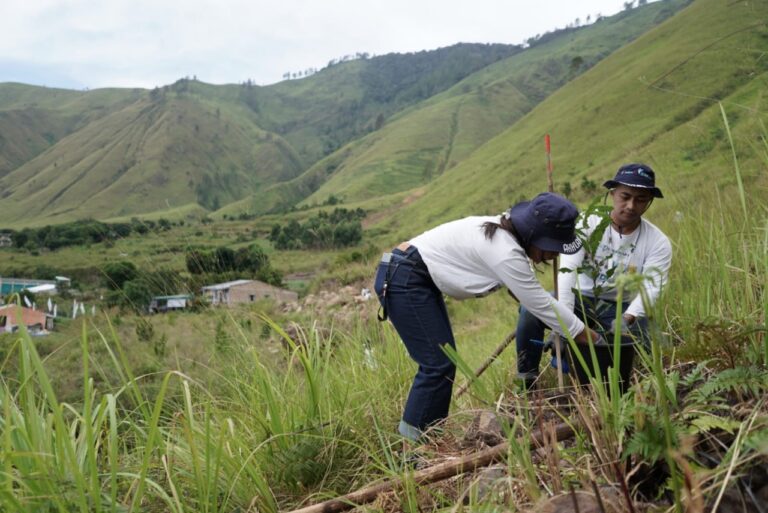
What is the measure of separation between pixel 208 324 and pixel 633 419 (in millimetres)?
2992

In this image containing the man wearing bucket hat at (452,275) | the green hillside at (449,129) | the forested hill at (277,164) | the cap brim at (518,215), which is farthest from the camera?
the forested hill at (277,164)

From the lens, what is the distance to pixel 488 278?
292 centimetres

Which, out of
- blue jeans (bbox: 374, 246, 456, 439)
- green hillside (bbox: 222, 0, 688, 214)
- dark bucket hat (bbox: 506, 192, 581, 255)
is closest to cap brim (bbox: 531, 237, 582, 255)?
dark bucket hat (bbox: 506, 192, 581, 255)

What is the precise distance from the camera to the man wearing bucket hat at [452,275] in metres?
2.59

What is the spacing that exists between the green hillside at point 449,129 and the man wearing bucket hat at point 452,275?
347 ft

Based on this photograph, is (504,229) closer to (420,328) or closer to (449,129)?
(420,328)

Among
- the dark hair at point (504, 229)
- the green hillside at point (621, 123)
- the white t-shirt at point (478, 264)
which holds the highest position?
the green hillside at point (621, 123)

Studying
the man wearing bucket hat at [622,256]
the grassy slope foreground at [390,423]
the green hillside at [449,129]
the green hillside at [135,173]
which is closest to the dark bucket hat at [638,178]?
the man wearing bucket hat at [622,256]

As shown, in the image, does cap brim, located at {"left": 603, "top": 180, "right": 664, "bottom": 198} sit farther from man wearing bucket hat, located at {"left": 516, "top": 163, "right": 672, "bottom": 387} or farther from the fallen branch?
the fallen branch

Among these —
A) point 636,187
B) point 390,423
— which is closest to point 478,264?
point 390,423

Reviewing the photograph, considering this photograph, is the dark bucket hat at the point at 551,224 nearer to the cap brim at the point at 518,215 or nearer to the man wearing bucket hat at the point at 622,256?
the cap brim at the point at 518,215

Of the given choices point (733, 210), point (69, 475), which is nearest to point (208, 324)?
point (69, 475)

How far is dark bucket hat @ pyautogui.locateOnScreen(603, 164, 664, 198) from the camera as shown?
3373 mm

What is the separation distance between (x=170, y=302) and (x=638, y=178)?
342cm
